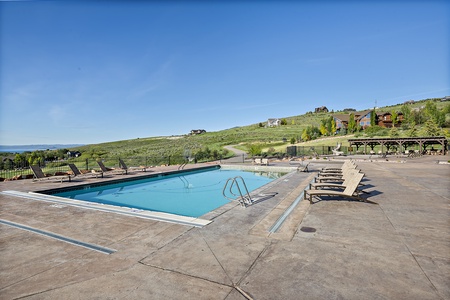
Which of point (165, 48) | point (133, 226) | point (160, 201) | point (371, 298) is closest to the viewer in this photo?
point (371, 298)

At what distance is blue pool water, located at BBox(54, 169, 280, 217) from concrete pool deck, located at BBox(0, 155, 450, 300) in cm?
316

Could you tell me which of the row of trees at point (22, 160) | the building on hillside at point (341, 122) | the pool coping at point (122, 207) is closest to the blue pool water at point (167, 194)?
the pool coping at point (122, 207)

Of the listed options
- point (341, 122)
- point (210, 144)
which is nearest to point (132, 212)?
point (210, 144)

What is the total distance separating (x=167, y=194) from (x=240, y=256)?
783 cm

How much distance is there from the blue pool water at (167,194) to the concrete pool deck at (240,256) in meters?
3.16

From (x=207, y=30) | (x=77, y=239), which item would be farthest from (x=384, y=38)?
(x=77, y=239)

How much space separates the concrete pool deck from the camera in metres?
2.54

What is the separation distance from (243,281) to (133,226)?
2.93m

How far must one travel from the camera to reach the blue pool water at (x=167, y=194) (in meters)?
8.59

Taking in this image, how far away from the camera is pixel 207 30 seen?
16.9 m

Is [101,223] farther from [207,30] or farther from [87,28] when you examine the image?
[207,30]

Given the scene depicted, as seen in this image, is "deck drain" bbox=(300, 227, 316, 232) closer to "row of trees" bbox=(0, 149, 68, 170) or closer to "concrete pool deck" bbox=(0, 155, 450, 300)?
"concrete pool deck" bbox=(0, 155, 450, 300)

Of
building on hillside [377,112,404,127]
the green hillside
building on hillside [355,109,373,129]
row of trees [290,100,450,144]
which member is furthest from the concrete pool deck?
building on hillside [377,112,404,127]

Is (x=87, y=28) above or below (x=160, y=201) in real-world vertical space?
above
